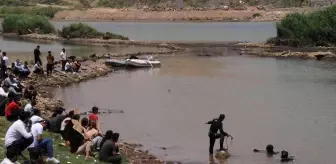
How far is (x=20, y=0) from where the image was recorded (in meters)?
193

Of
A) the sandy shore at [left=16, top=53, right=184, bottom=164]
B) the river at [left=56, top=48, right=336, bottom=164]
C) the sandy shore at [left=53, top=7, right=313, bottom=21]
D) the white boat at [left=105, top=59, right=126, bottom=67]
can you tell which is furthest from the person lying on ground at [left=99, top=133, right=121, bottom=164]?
the sandy shore at [left=53, top=7, right=313, bottom=21]

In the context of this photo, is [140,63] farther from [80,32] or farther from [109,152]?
[80,32]

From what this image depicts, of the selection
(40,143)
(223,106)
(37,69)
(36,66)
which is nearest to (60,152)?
(40,143)

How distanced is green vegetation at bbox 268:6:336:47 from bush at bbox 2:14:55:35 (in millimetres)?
40071

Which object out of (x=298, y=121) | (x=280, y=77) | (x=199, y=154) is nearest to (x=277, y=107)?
(x=298, y=121)

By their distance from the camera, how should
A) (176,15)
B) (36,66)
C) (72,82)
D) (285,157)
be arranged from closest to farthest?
(285,157), (36,66), (72,82), (176,15)

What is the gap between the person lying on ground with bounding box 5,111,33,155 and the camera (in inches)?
583

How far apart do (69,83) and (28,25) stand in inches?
2679

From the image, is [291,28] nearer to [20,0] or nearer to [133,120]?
[133,120]

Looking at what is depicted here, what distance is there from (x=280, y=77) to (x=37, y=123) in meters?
38.1

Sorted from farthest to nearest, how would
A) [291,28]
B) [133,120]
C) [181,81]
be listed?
[291,28]
[181,81]
[133,120]

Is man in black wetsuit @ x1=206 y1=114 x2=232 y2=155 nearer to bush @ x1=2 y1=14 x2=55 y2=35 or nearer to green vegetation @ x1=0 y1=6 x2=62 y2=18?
bush @ x1=2 y1=14 x2=55 y2=35

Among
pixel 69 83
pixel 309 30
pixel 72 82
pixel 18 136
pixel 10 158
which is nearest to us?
pixel 10 158

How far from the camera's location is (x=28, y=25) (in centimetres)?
10838
